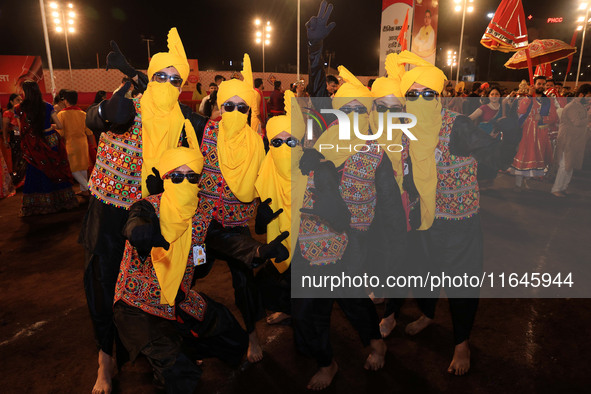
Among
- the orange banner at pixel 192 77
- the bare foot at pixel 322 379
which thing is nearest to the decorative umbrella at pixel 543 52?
the bare foot at pixel 322 379

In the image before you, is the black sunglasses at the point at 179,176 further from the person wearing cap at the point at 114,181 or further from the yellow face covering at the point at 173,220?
the person wearing cap at the point at 114,181

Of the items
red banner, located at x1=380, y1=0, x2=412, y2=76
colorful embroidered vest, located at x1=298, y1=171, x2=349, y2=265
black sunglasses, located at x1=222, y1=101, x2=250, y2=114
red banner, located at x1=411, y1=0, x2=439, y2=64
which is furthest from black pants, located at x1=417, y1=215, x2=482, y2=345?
red banner, located at x1=411, y1=0, x2=439, y2=64

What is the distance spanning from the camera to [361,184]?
9.81 feet

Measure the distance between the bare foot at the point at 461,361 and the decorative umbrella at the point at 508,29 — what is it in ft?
24.7

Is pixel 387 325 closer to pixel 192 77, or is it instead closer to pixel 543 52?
pixel 543 52

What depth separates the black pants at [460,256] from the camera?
2.81m

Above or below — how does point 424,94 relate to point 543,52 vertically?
below

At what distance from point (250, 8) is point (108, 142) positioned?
32.0 m

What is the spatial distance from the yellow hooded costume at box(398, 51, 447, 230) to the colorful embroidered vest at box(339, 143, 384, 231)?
27 cm

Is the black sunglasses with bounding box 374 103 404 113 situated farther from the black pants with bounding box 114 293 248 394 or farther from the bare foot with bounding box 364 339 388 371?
the black pants with bounding box 114 293 248 394

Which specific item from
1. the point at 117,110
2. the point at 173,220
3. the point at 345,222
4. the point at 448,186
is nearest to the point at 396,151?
the point at 448,186

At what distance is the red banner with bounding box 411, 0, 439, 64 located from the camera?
1083 cm

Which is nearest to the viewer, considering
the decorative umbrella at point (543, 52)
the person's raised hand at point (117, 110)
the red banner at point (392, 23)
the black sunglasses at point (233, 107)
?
the person's raised hand at point (117, 110)

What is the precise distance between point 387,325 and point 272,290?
1010 millimetres
